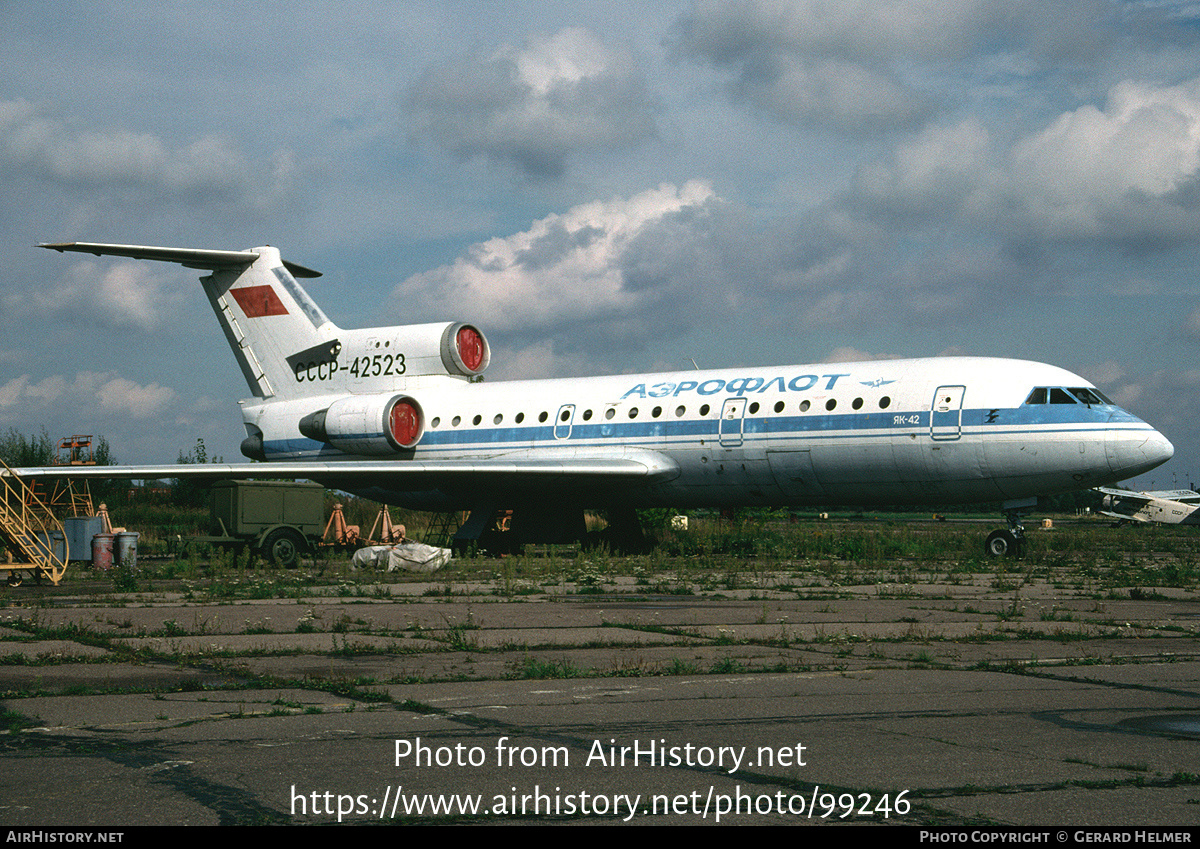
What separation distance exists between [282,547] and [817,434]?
10.4m

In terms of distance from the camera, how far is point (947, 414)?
65.6ft

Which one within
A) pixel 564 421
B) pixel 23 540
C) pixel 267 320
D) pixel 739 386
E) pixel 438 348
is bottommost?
pixel 23 540

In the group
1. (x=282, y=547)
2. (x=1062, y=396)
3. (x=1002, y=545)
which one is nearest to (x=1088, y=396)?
(x=1062, y=396)

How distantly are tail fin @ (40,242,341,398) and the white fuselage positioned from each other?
435 cm

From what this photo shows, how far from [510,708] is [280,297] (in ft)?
82.7

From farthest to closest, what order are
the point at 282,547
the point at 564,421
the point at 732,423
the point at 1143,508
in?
the point at 1143,508, the point at 564,421, the point at 732,423, the point at 282,547

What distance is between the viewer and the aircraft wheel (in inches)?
812

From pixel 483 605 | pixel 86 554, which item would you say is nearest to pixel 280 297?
pixel 86 554

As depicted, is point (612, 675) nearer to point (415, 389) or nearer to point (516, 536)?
point (516, 536)

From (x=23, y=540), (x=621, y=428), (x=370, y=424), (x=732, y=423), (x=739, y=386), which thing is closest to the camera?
(x=23, y=540)

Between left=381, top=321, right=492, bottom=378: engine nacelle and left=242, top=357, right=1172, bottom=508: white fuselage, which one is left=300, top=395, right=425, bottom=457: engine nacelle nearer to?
left=242, top=357, right=1172, bottom=508: white fuselage

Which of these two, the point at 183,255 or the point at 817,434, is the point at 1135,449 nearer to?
the point at 817,434

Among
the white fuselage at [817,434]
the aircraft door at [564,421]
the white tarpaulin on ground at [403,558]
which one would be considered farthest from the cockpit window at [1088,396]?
the white tarpaulin on ground at [403,558]

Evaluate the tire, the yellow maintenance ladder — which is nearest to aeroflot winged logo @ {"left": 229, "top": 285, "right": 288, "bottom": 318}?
the tire
